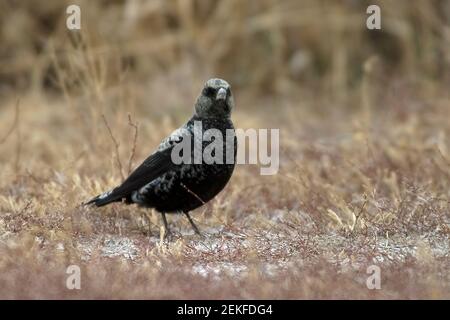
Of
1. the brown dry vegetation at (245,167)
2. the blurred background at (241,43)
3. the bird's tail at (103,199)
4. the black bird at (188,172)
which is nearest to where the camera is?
the brown dry vegetation at (245,167)

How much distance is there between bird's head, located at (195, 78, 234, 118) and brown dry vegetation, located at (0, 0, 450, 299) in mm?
627

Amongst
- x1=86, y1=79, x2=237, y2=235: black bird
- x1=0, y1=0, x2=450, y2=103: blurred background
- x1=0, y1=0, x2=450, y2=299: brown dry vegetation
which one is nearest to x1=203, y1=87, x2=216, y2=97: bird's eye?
x1=86, y1=79, x2=237, y2=235: black bird

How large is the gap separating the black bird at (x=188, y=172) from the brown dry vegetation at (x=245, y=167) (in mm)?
206

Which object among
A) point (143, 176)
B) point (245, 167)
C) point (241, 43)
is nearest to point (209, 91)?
point (143, 176)

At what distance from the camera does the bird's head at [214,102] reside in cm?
516

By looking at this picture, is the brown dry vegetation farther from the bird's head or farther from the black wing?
the bird's head

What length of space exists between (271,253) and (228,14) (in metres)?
5.52

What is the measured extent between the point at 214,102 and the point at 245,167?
175 cm

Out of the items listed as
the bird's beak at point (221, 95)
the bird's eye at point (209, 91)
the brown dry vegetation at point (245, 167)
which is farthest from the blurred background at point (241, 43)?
the bird's beak at point (221, 95)

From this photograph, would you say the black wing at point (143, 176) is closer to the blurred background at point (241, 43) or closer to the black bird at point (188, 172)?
the black bird at point (188, 172)

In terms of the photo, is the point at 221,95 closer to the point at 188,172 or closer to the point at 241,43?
the point at 188,172

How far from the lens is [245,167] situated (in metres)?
6.87
